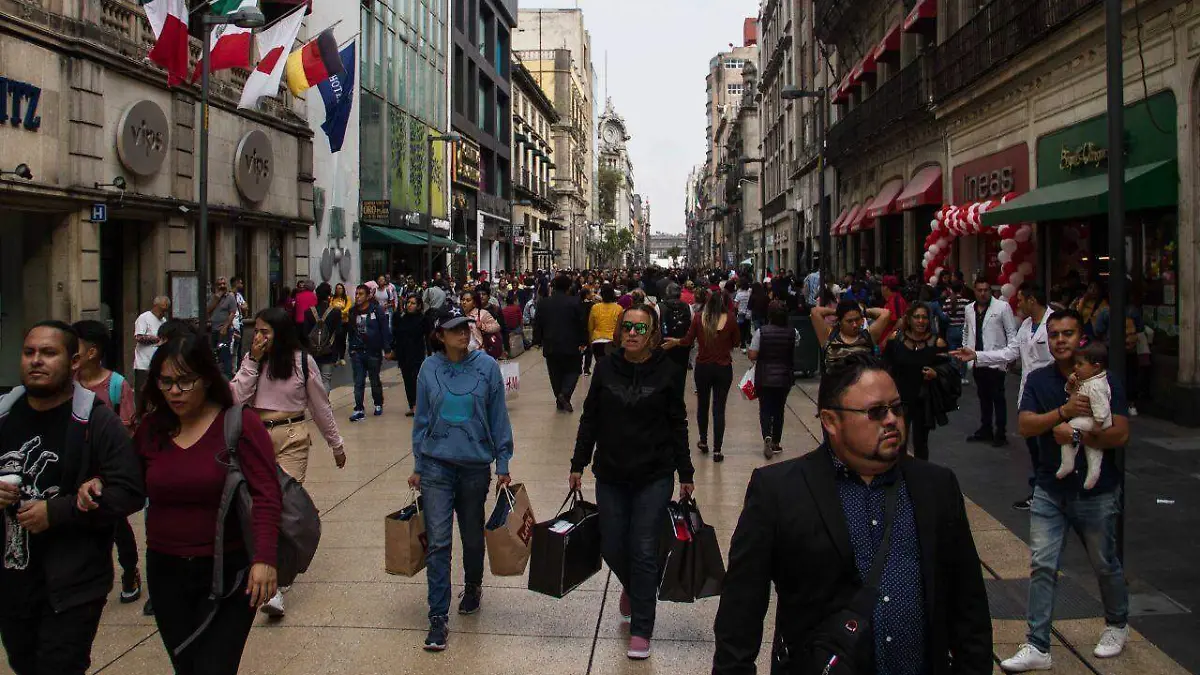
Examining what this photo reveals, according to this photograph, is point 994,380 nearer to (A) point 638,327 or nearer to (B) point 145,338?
(A) point 638,327

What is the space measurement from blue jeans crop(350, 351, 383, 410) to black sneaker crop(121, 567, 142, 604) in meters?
7.45

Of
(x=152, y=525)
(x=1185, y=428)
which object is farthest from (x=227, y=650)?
(x=1185, y=428)

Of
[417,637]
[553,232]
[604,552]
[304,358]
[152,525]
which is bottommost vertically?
[417,637]

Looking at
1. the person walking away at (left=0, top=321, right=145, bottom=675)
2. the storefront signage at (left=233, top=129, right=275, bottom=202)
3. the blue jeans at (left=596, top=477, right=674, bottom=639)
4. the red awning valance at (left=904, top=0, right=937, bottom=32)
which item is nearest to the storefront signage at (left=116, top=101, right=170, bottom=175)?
the storefront signage at (left=233, top=129, right=275, bottom=202)

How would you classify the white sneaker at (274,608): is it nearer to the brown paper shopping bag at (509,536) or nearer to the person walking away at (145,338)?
the brown paper shopping bag at (509,536)

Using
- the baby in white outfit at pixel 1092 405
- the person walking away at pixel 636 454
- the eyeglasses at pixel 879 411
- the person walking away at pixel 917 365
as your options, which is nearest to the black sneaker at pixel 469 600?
the person walking away at pixel 636 454

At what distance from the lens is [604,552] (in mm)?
5492

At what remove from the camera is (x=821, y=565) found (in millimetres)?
2684

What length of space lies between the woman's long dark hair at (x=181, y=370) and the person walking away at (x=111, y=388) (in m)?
1.68

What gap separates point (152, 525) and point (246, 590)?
0.43 m

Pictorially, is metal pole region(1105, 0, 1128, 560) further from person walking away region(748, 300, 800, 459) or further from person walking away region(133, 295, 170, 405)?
person walking away region(133, 295, 170, 405)

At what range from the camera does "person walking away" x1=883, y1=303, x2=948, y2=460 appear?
851 cm

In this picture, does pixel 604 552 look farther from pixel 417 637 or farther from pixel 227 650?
pixel 227 650

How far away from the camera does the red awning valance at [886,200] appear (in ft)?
90.0
